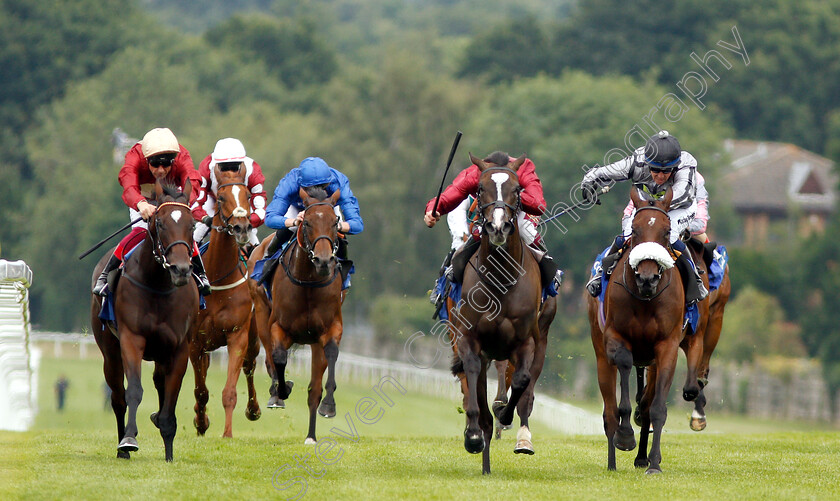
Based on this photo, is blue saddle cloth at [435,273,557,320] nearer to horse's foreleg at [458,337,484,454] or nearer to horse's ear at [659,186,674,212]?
horse's foreleg at [458,337,484,454]

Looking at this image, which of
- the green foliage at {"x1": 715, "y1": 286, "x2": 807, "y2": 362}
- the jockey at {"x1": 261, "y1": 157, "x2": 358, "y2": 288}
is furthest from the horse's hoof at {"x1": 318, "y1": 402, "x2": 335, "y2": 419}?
the green foliage at {"x1": 715, "y1": 286, "x2": 807, "y2": 362}

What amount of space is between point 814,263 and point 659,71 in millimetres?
15075

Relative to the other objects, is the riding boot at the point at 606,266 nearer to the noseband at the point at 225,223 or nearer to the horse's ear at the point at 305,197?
the horse's ear at the point at 305,197

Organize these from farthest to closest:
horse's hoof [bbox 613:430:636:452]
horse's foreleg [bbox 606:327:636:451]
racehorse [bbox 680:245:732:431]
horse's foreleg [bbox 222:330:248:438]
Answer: horse's foreleg [bbox 222:330:248:438], racehorse [bbox 680:245:732:431], horse's hoof [bbox 613:430:636:452], horse's foreleg [bbox 606:327:636:451]

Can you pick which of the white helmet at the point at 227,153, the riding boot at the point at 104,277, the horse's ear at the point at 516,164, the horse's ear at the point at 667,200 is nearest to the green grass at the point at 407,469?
the riding boot at the point at 104,277

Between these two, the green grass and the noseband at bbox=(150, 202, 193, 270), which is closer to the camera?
the green grass

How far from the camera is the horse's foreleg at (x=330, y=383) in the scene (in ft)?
46.2

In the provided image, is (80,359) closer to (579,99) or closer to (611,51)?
(579,99)

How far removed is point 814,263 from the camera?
185 ft

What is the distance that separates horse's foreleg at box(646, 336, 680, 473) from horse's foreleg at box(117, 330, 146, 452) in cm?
421

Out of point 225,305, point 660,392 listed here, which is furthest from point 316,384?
point 660,392

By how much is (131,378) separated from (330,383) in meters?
2.98

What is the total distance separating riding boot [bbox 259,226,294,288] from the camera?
14.5m

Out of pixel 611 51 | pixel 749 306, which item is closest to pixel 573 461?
pixel 749 306
